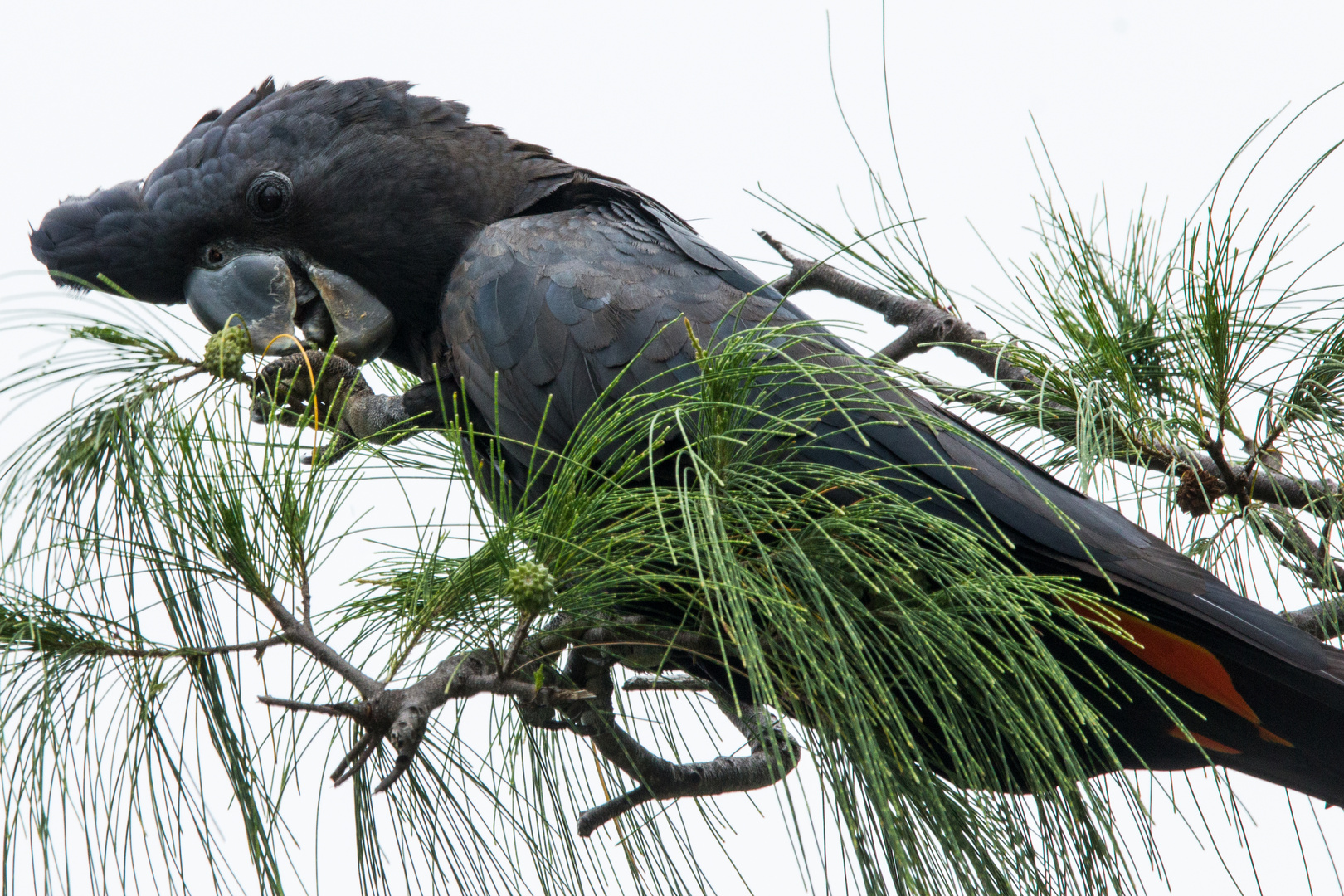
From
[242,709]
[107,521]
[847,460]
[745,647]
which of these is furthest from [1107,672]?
[107,521]

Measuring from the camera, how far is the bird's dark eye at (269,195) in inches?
77.5

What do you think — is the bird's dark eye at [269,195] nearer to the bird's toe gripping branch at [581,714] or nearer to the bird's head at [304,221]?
the bird's head at [304,221]

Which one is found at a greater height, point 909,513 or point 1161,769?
point 909,513

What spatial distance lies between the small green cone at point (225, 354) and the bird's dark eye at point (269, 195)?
41.6 inches

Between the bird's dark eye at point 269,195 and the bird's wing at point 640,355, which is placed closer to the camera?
the bird's wing at point 640,355

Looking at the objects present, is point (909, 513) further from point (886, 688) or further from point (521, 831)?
point (521, 831)

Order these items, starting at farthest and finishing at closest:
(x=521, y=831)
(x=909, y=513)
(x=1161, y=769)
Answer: (x=1161, y=769), (x=521, y=831), (x=909, y=513)

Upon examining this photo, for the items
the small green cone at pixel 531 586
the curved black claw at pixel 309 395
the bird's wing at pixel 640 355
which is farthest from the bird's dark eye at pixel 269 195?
the small green cone at pixel 531 586

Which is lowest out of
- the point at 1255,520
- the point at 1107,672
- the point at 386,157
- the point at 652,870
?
the point at 652,870

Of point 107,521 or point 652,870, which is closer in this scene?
point 107,521

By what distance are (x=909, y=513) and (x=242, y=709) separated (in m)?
0.68

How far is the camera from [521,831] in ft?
4.00

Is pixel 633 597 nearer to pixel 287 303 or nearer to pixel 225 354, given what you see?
pixel 225 354

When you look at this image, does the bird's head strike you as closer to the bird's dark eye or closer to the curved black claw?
the bird's dark eye
